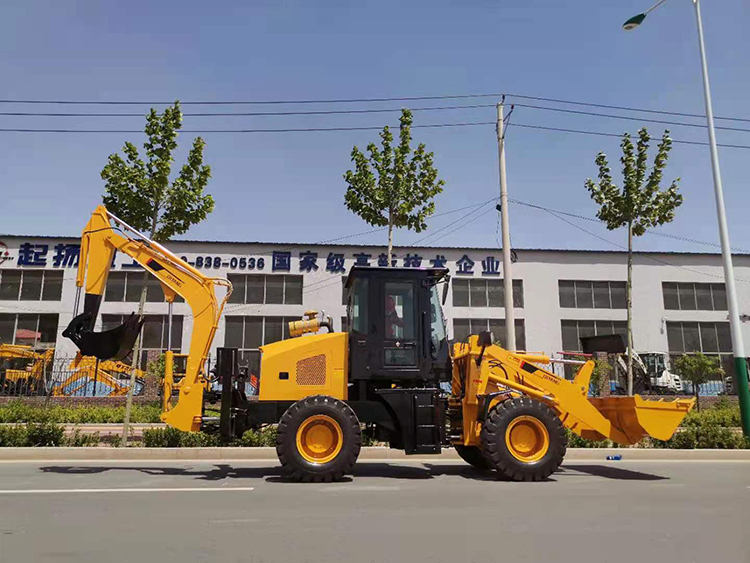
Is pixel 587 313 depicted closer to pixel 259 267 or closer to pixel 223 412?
pixel 259 267

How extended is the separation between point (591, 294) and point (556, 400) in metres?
30.2

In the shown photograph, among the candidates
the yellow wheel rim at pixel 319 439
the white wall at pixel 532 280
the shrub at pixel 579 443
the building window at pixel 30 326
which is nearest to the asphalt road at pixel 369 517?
the yellow wheel rim at pixel 319 439

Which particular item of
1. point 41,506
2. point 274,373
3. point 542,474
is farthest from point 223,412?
point 542,474

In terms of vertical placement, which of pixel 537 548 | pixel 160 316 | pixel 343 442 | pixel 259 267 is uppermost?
pixel 259 267

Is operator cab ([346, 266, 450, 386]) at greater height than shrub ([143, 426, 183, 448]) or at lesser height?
greater

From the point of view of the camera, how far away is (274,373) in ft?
29.3

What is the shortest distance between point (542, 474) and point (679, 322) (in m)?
33.8

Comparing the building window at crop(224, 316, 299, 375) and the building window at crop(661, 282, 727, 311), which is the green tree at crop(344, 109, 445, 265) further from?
the building window at crop(661, 282, 727, 311)

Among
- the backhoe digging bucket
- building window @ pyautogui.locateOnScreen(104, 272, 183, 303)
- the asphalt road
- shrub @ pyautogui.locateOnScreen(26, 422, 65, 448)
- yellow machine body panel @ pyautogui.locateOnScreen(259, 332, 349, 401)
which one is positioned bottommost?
the asphalt road

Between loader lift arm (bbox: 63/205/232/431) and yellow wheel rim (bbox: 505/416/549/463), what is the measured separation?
15.8ft

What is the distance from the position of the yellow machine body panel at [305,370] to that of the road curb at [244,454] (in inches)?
102

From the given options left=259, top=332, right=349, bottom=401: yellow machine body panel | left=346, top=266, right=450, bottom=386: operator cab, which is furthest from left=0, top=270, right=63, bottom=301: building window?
left=346, top=266, right=450, bottom=386: operator cab

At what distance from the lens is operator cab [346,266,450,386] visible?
8938 mm

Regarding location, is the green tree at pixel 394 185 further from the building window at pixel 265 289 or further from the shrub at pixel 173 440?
the building window at pixel 265 289
